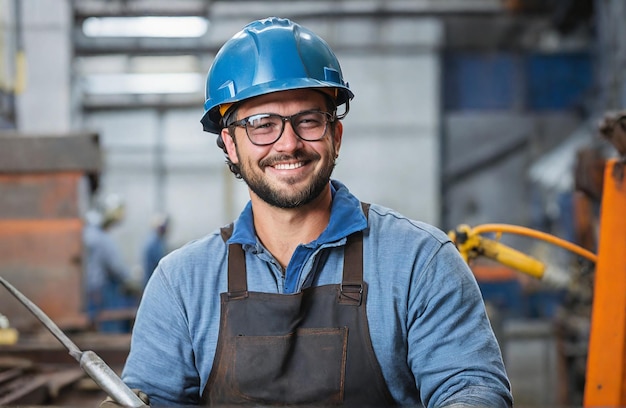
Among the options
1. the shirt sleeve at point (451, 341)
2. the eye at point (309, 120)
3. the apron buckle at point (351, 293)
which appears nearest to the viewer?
the shirt sleeve at point (451, 341)

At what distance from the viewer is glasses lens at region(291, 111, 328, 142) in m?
2.01

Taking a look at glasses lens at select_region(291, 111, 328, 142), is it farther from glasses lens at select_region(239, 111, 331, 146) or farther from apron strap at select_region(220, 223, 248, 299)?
apron strap at select_region(220, 223, 248, 299)

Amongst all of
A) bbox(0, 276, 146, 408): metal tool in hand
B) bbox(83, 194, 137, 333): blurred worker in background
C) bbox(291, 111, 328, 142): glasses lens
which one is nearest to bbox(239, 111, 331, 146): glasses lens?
bbox(291, 111, 328, 142): glasses lens

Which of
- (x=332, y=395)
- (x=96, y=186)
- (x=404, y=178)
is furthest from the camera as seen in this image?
(x=404, y=178)

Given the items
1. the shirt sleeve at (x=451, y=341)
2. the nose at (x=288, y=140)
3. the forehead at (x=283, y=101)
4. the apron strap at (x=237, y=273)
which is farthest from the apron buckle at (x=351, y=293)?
the forehead at (x=283, y=101)

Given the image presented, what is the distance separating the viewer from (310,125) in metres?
2.03

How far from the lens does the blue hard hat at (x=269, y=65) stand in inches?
79.6

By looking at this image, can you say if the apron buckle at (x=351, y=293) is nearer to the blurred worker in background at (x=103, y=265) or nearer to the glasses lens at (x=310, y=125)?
the glasses lens at (x=310, y=125)

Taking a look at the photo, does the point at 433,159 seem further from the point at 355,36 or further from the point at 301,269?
the point at 301,269

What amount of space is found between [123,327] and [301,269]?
5.57 metres

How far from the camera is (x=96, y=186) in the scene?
4520 millimetres

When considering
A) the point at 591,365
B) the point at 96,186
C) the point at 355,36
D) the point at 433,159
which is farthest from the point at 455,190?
the point at 591,365

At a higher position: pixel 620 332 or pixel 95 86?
pixel 95 86

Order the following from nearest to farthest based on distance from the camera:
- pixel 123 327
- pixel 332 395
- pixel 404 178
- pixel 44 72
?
pixel 332 395 < pixel 123 327 < pixel 44 72 < pixel 404 178
